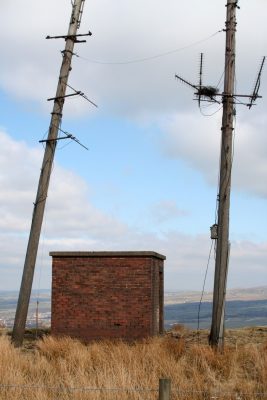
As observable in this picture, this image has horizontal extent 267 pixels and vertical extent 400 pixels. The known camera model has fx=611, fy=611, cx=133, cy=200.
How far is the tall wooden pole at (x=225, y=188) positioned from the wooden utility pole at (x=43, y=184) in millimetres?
4657

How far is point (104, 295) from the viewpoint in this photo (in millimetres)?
18219

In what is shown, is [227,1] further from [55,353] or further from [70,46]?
[55,353]

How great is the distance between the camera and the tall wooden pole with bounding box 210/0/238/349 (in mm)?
15633

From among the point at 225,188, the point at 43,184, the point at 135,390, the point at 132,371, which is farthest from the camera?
the point at 43,184

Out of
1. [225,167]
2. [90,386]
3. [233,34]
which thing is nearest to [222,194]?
[225,167]

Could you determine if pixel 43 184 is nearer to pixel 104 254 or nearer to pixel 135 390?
pixel 104 254

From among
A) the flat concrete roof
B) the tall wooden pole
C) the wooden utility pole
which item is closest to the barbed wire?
the tall wooden pole

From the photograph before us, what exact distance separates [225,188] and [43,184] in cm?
508

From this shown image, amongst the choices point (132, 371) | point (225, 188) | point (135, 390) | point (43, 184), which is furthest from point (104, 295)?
point (135, 390)

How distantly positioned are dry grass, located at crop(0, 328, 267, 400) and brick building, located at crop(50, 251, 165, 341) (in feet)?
9.05

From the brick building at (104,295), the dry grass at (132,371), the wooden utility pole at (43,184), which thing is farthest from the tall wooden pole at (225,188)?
the wooden utility pole at (43,184)

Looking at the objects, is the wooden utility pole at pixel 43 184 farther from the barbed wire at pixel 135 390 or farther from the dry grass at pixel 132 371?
Answer: the barbed wire at pixel 135 390

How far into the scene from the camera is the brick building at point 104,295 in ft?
59.2

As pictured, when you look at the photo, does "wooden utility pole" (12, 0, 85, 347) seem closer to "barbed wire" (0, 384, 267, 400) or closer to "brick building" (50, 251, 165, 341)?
"brick building" (50, 251, 165, 341)
